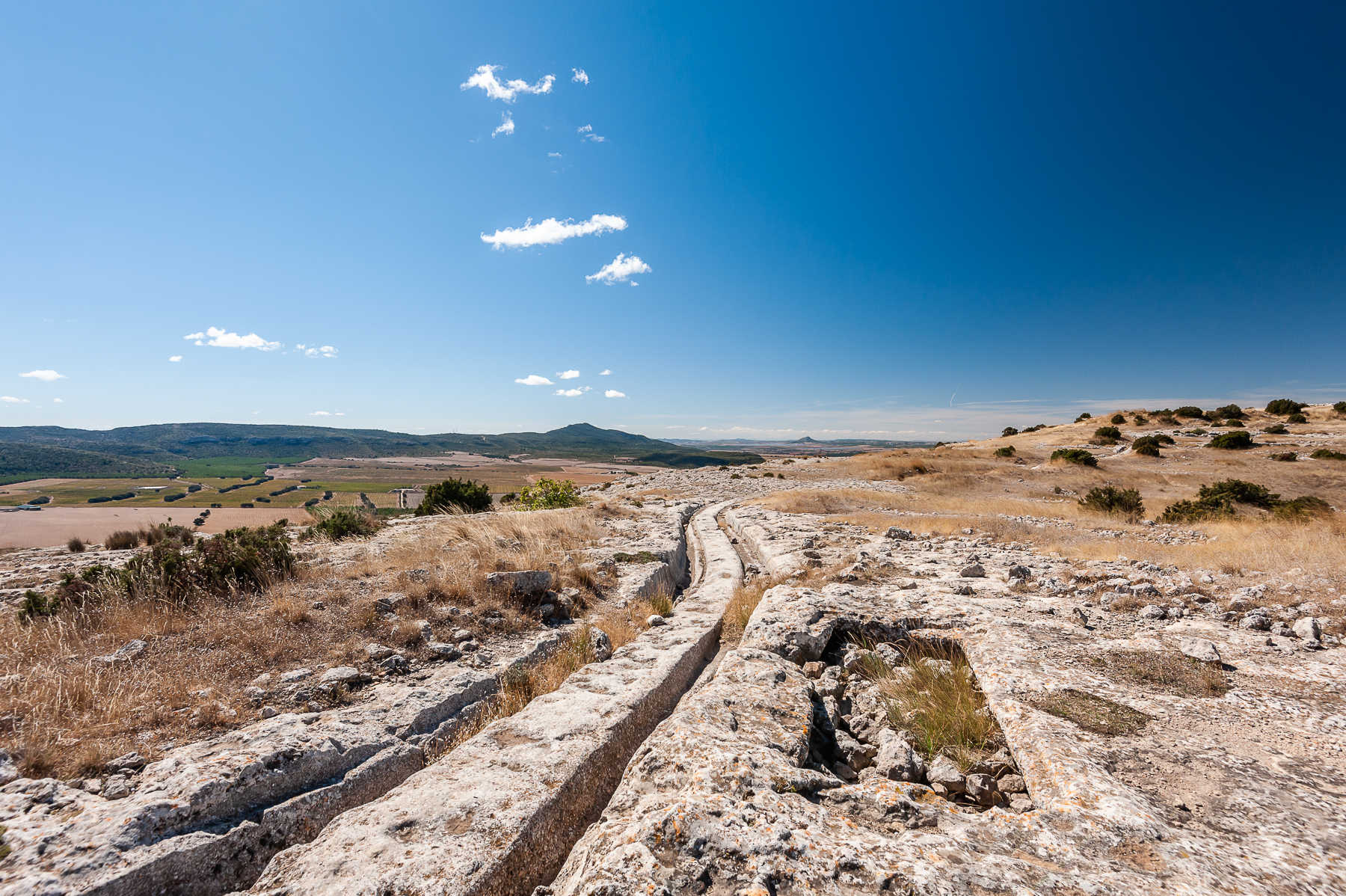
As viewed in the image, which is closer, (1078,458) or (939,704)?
(939,704)

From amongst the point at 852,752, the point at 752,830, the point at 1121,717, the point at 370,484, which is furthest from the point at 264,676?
the point at 370,484

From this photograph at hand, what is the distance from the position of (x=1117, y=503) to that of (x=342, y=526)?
25900 mm

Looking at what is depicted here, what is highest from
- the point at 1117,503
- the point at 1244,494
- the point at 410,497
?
the point at 1244,494

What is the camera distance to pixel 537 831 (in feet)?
10.9

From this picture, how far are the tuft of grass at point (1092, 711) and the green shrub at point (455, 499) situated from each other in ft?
59.1

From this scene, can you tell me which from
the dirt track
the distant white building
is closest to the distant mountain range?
the distant white building

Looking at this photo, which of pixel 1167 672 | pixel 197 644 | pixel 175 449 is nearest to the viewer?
pixel 1167 672

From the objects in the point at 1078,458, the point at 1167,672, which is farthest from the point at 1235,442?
the point at 1167,672

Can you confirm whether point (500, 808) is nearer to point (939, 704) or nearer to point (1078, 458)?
point (939, 704)

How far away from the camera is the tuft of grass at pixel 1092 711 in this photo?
3.67 m

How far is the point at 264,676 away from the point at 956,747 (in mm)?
6847

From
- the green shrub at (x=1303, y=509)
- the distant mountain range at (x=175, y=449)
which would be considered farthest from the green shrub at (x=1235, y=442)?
the distant mountain range at (x=175, y=449)

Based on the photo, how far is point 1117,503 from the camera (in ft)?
60.1

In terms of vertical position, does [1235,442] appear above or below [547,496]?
above
